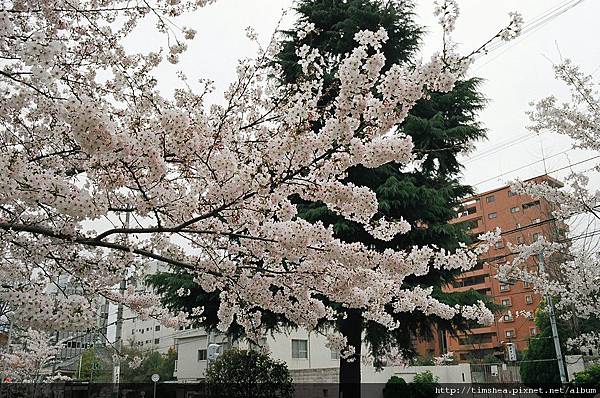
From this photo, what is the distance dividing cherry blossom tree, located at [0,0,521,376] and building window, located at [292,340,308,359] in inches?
594

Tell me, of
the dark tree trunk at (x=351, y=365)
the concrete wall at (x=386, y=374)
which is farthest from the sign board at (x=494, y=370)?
the dark tree trunk at (x=351, y=365)

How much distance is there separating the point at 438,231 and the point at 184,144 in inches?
261

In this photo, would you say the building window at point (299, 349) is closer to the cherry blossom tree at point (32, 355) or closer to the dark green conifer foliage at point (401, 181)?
the cherry blossom tree at point (32, 355)

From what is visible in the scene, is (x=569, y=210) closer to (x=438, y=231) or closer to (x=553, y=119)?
(x=553, y=119)

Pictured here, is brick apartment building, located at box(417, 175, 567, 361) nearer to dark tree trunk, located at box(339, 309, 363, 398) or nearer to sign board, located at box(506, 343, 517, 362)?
sign board, located at box(506, 343, 517, 362)

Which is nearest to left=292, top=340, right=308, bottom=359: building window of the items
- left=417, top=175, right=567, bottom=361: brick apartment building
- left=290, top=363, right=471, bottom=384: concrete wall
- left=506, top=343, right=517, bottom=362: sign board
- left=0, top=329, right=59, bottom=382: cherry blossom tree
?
left=290, top=363, right=471, bottom=384: concrete wall

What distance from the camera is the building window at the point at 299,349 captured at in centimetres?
1927

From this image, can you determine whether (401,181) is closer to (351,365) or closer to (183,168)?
(351,365)

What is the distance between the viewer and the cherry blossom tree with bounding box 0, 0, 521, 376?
256 centimetres

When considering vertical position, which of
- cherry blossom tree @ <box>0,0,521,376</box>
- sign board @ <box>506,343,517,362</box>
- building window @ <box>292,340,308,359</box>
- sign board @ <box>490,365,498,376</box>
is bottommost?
sign board @ <box>490,365,498,376</box>

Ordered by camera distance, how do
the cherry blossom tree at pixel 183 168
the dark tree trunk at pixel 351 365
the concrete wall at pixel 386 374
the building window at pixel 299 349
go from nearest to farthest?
the cherry blossom tree at pixel 183 168 → the dark tree trunk at pixel 351 365 → the concrete wall at pixel 386 374 → the building window at pixel 299 349

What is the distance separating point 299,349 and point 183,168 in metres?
17.2

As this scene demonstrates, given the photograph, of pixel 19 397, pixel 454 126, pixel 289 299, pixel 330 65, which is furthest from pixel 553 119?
pixel 19 397

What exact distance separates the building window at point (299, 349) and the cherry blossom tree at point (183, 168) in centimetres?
1509
